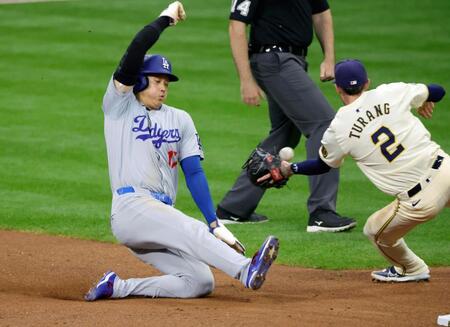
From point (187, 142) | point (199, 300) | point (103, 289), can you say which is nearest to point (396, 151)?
point (187, 142)

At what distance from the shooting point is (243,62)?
30.3ft

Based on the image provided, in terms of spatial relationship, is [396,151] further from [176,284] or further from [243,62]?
[243,62]

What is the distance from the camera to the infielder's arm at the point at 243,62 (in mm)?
9211

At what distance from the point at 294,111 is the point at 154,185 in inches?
101

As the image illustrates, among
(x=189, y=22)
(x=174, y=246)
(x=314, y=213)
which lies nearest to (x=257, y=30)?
(x=314, y=213)

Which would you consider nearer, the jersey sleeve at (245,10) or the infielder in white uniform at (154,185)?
the infielder in white uniform at (154,185)

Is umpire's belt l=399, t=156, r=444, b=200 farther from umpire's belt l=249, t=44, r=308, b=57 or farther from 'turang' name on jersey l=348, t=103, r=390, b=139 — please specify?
umpire's belt l=249, t=44, r=308, b=57

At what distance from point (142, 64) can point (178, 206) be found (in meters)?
3.45

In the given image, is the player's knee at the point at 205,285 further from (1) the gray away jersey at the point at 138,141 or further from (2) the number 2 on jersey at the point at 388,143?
(2) the number 2 on jersey at the point at 388,143

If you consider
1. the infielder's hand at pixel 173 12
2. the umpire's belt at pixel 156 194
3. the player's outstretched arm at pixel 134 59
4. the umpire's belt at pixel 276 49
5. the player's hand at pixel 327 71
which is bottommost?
the umpire's belt at pixel 156 194

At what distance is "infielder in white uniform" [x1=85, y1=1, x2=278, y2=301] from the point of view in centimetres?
682

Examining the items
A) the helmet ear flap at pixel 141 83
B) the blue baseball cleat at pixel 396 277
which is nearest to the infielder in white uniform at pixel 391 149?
the blue baseball cleat at pixel 396 277

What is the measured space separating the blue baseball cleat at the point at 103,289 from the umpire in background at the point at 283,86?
8.93ft

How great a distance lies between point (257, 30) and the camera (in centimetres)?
945
